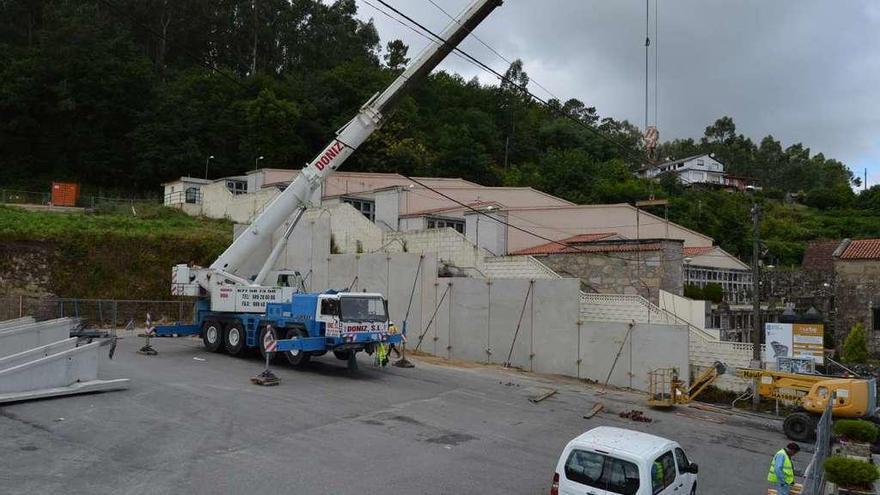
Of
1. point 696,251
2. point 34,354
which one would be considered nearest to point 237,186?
point 696,251

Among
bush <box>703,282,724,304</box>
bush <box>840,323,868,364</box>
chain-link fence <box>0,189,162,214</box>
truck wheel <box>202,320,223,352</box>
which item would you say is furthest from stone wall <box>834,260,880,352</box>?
chain-link fence <box>0,189,162,214</box>

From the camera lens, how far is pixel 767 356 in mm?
20891

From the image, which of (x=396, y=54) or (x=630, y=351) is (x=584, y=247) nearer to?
(x=630, y=351)

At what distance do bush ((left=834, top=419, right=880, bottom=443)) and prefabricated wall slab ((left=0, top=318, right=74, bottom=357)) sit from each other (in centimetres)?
2156

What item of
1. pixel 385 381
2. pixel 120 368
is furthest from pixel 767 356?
pixel 120 368

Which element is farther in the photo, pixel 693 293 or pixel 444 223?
pixel 444 223

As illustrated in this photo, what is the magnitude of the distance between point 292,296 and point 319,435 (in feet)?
29.0

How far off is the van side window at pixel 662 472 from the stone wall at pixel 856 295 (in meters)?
29.7

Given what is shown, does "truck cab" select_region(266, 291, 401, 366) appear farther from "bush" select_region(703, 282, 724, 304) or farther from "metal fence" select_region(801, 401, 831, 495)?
"bush" select_region(703, 282, 724, 304)

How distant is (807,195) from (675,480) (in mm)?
89005

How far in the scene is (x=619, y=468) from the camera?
28.7ft

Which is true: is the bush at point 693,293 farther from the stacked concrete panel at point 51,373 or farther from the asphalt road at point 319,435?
the stacked concrete panel at point 51,373

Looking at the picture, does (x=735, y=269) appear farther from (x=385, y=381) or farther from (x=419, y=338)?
(x=385, y=381)

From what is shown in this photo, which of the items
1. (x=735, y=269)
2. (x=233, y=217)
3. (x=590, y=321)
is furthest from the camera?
(x=233, y=217)
